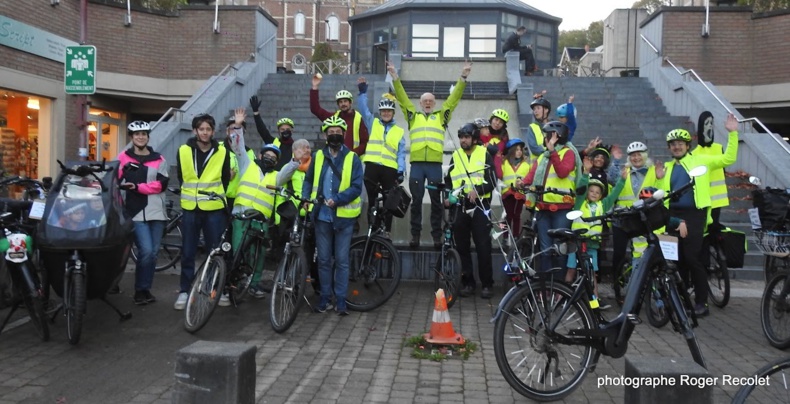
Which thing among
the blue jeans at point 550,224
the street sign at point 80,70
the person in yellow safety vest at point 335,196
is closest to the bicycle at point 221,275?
the person in yellow safety vest at point 335,196

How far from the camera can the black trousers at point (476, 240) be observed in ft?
28.2

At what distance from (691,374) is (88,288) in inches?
202

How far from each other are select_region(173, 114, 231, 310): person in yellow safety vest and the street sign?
14.4 feet

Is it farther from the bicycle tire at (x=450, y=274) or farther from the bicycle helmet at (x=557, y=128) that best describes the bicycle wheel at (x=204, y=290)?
the bicycle helmet at (x=557, y=128)

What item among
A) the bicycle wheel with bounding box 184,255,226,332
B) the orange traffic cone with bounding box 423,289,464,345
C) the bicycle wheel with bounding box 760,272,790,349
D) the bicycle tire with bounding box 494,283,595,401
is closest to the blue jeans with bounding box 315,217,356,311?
the bicycle wheel with bounding box 184,255,226,332

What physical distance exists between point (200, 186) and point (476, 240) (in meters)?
3.20

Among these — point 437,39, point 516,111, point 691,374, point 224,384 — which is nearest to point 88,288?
point 224,384

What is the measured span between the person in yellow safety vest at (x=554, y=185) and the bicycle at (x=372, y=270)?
62.7 inches

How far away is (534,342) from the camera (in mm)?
5195

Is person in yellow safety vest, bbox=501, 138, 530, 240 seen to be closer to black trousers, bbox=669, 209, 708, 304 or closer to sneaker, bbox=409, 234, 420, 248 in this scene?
sneaker, bbox=409, 234, 420, 248

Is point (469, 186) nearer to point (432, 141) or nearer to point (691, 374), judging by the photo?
point (432, 141)

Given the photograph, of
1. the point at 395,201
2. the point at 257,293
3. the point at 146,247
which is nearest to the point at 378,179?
the point at 395,201

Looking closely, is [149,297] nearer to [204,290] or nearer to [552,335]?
[204,290]

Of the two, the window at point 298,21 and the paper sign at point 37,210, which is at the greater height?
the window at point 298,21
